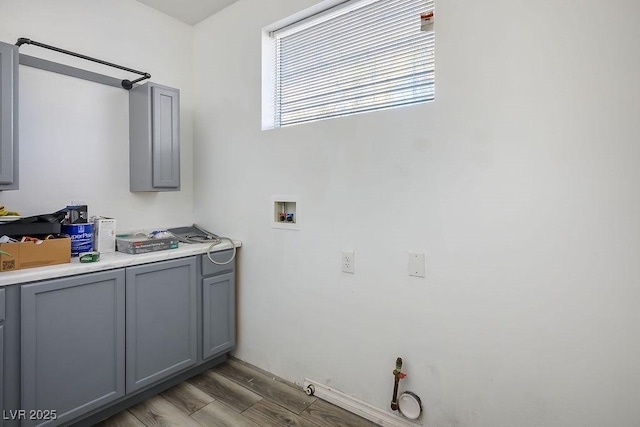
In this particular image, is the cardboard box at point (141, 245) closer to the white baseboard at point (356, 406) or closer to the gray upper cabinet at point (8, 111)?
the gray upper cabinet at point (8, 111)

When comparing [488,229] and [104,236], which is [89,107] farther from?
[488,229]

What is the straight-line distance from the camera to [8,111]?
5.16 ft

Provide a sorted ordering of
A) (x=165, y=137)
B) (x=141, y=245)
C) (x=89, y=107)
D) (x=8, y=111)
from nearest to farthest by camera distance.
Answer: (x=8, y=111), (x=141, y=245), (x=89, y=107), (x=165, y=137)

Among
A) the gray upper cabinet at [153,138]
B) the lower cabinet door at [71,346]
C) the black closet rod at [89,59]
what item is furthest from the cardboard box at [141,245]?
the black closet rod at [89,59]

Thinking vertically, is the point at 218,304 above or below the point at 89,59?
below

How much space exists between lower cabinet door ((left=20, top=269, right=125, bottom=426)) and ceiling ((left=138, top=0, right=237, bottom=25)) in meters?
1.96

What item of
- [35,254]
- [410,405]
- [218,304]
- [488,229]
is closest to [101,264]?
[35,254]

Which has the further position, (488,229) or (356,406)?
(356,406)

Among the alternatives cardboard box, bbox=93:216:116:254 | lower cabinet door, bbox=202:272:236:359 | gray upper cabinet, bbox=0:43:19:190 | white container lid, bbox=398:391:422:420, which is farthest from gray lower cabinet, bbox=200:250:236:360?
white container lid, bbox=398:391:422:420

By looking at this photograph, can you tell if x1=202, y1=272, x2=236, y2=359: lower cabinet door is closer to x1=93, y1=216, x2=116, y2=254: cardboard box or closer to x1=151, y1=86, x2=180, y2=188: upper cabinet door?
x1=93, y1=216, x2=116, y2=254: cardboard box

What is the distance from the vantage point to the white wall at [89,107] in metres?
1.89

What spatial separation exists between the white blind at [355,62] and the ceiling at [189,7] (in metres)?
0.59

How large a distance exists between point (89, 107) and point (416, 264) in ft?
7.41

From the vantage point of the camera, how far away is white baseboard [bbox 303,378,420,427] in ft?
5.57
